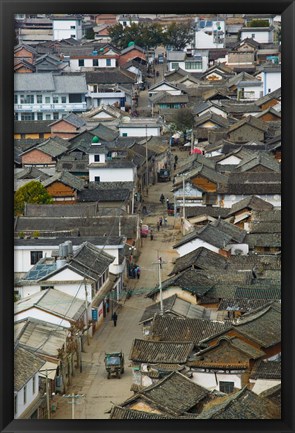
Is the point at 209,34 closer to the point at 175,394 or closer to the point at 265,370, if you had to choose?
the point at 265,370

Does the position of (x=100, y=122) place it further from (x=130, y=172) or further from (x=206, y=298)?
(x=206, y=298)

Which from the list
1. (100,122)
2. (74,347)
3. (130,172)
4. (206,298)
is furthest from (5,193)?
(100,122)

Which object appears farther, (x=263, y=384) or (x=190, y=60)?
(x=190, y=60)

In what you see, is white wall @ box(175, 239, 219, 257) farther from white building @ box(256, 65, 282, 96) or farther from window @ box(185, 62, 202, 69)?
window @ box(185, 62, 202, 69)

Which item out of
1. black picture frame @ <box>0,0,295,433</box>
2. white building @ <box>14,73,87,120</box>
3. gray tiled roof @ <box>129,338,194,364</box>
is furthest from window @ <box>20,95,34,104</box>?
black picture frame @ <box>0,0,295,433</box>

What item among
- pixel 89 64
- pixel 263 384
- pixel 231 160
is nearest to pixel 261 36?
pixel 89 64

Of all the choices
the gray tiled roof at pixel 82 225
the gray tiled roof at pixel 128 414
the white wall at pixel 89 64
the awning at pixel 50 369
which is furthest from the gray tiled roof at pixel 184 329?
the white wall at pixel 89 64
